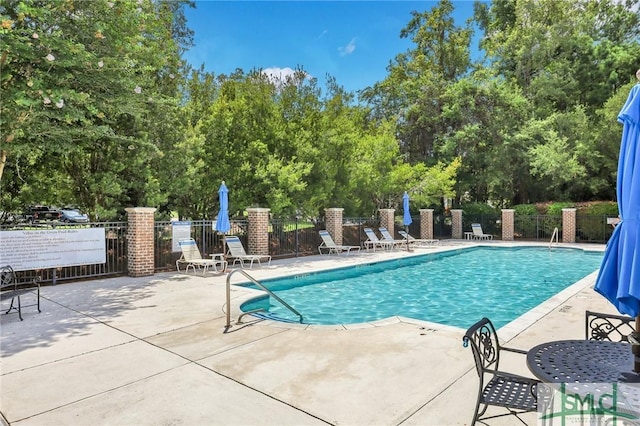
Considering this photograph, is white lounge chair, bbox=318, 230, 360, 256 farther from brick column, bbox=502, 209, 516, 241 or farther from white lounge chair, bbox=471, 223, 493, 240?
brick column, bbox=502, 209, 516, 241

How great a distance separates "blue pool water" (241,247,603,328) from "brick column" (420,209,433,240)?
7.69 meters

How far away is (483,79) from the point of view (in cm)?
2638

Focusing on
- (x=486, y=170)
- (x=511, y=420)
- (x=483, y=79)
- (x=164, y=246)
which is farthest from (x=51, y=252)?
(x=483, y=79)

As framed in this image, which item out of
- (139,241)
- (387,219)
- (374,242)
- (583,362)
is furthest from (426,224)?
(583,362)

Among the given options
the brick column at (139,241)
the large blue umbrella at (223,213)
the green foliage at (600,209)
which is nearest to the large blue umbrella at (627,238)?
the large blue umbrella at (223,213)

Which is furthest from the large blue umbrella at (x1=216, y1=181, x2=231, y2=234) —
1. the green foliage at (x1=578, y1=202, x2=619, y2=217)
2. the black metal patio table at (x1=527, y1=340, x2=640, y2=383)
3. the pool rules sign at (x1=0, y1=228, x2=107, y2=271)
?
the green foliage at (x1=578, y1=202, x2=619, y2=217)

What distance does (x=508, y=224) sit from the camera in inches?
968

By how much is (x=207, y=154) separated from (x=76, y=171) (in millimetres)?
4282

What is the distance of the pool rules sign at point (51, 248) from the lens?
338 inches

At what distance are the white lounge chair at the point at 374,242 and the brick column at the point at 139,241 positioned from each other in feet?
32.1

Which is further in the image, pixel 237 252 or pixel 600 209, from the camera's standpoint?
pixel 600 209

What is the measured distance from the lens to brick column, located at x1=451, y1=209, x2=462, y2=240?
25.8m

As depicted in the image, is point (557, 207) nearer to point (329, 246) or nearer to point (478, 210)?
point (478, 210)

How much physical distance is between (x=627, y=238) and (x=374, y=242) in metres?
15.4
